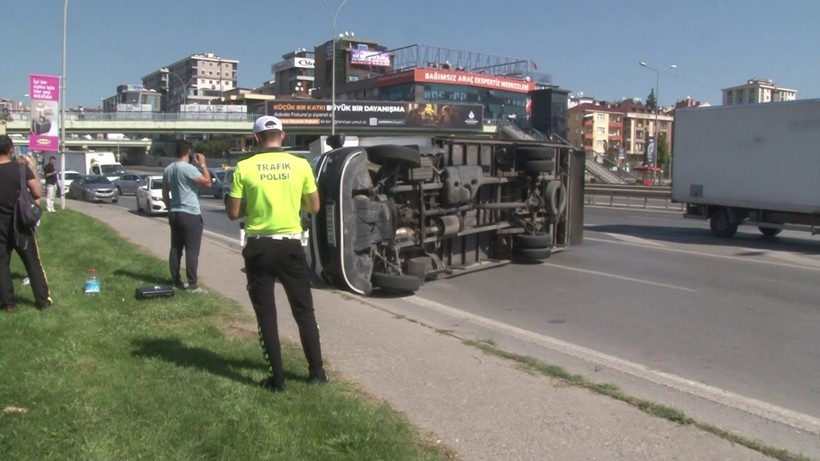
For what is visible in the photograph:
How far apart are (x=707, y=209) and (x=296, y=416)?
1779 centimetres

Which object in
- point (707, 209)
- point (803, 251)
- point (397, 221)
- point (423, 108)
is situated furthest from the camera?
point (423, 108)

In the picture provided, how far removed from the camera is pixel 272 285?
512 cm

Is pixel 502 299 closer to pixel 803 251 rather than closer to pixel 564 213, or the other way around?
pixel 564 213

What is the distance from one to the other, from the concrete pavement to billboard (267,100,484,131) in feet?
223

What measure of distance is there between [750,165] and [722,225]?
184 centimetres

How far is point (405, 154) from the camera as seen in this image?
9.95m

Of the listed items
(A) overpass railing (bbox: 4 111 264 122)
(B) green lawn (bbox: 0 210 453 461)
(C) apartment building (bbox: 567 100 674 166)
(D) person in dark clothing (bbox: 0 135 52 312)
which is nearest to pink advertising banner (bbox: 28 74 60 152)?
(D) person in dark clothing (bbox: 0 135 52 312)

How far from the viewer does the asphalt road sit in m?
6.85

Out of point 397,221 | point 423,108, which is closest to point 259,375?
point 397,221

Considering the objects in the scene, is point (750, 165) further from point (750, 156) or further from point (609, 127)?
point (609, 127)

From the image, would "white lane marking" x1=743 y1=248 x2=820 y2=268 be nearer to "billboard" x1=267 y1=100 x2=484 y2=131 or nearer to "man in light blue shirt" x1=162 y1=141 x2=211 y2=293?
"man in light blue shirt" x1=162 y1=141 x2=211 y2=293

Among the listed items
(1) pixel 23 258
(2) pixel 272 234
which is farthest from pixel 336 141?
(2) pixel 272 234

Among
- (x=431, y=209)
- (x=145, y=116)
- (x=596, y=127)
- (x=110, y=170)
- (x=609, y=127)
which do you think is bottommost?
(x=431, y=209)

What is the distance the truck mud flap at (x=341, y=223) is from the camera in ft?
Answer: 30.7
